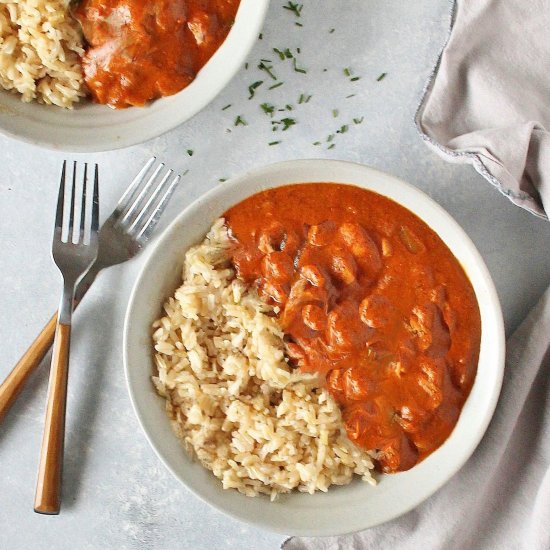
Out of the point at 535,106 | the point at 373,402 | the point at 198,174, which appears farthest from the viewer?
the point at 198,174

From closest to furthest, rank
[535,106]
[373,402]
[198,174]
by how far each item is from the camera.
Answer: [373,402], [535,106], [198,174]

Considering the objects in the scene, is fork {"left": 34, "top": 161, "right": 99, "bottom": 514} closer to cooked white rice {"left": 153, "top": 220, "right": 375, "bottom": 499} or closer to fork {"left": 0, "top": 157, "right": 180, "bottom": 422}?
fork {"left": 0, "top": 157, "right": 180, "bottom": 422}

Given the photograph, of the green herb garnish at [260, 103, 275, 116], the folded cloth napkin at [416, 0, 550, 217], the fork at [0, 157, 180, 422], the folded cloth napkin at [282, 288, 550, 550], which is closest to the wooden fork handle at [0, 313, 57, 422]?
the fork at [0, 157, 180, 422]

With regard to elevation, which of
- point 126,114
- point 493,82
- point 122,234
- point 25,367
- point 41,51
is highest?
point 493,82

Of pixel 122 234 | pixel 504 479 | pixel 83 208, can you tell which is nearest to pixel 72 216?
pixel 83 208

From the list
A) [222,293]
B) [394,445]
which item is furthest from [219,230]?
[394,445]

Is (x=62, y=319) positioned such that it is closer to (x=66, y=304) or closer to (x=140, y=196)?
(x=66, y=304)

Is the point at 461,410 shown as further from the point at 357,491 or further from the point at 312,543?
the point at 312,543

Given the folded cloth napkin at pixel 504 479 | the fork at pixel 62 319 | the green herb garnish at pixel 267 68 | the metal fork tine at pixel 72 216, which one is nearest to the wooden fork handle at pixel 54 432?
the fork at pixel 62 319
